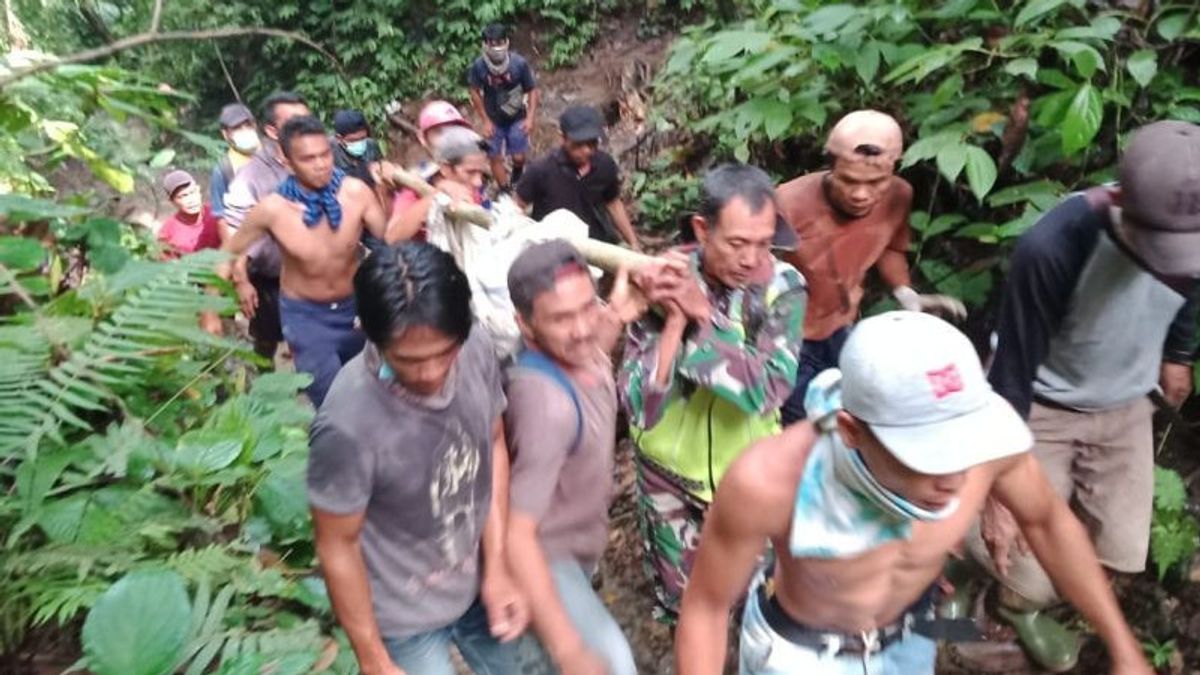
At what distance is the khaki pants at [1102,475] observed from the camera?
10.1 feet

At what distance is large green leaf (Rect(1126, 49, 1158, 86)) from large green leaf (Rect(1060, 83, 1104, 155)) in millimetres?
147

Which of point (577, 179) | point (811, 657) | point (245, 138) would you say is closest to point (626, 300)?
point (811, 657)

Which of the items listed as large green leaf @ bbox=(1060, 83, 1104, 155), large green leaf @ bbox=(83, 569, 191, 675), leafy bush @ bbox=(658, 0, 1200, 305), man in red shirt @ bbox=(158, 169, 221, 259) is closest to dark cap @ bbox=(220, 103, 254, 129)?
man in red shirt @ bbox=(158, 169, 221, 259)

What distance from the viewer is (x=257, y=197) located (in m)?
5.10

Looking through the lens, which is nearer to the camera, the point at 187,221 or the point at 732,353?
the point at 732,353

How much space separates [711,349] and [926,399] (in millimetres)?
1128

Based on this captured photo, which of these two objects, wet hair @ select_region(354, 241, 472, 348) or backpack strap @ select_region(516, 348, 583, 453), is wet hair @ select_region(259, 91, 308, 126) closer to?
backpack strap @ select_region(516, 348, 583, 453)

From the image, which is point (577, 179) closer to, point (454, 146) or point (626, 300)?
point (454, 146)

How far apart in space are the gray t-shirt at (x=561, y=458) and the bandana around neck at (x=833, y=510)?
30.2 inches

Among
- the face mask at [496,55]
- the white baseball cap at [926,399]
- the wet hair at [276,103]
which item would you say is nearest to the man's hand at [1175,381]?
the white baseball cap at [926,399]

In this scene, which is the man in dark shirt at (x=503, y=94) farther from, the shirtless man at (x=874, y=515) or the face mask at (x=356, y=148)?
the shirtless man at (x=874, y=515)

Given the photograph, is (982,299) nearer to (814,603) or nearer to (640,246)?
(814,603)

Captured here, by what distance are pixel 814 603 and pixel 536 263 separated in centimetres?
Result: 120

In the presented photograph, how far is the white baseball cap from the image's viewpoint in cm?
168
